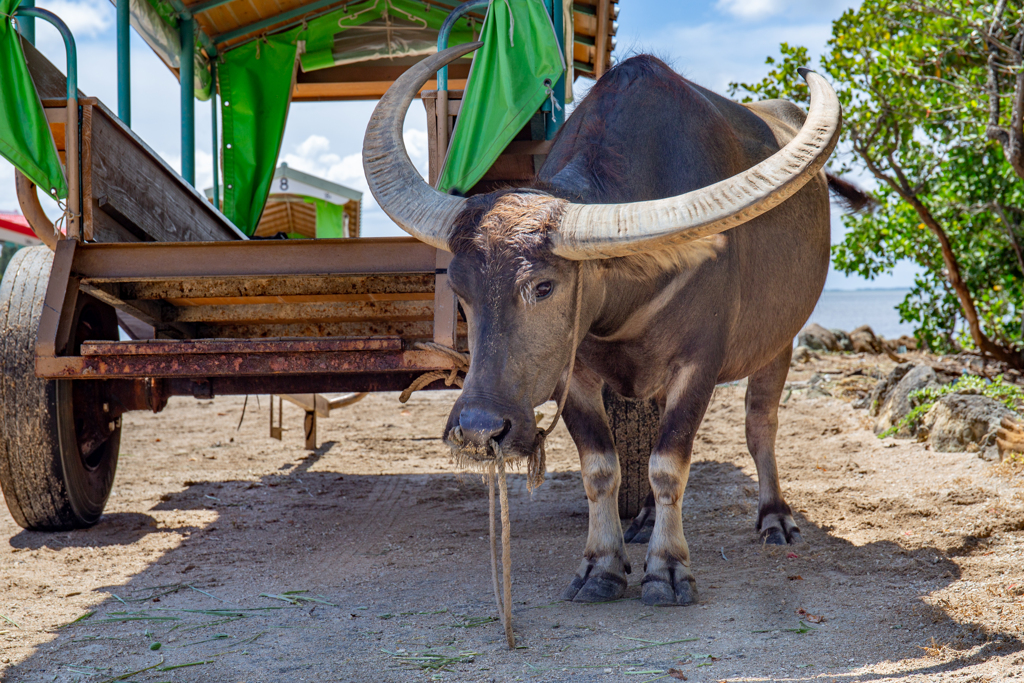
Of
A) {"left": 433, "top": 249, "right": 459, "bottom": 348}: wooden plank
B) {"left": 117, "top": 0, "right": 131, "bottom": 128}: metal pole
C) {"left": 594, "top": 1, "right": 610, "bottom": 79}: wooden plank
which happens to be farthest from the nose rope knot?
{"left": 117, "top": 0, "right": 131, "bottom": 128}: metal pole

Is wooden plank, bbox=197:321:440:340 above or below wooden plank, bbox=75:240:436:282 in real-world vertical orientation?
below

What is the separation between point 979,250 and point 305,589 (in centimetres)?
806

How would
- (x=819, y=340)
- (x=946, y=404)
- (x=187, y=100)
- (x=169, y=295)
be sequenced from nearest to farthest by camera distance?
1. (x=169, y=295)
2. (x=946, y=404)
3. (x=187, y=100)
4. (x=819, y=340)

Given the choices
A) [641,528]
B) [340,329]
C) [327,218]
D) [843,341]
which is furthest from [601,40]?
[843,341]

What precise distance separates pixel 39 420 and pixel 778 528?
3.51 metres

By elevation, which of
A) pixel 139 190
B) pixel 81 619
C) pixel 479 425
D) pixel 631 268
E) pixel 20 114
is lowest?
pixel 81 619

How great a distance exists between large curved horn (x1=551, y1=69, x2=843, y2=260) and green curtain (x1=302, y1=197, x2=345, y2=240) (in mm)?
9729

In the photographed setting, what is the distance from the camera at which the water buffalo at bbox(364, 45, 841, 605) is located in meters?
2.53

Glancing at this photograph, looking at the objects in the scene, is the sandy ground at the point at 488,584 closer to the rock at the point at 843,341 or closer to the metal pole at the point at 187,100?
the metal pole at the point at 187,100

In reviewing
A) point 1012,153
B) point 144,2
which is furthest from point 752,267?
point 144,2

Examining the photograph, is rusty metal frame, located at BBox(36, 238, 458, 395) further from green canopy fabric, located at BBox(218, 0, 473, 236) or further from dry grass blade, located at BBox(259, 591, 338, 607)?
green canopy fabric, located at BBox(218, 0, 473, 236)

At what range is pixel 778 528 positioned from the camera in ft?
13.0

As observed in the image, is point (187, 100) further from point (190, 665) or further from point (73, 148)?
point (190, 665)

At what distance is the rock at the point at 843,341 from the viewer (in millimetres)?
12398
